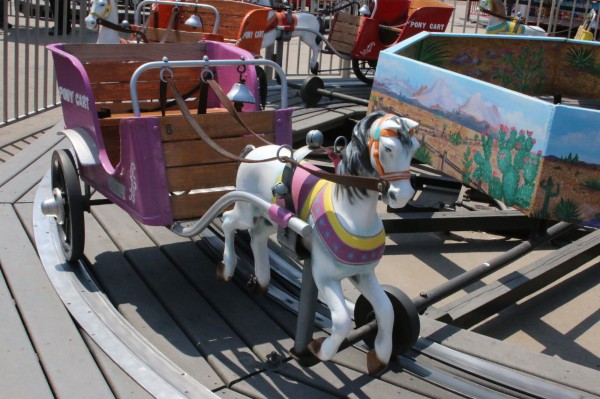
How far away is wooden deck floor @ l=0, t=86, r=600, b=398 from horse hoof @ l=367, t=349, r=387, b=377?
0.12 meters

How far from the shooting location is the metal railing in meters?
7.20

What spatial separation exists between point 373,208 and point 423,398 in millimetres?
827

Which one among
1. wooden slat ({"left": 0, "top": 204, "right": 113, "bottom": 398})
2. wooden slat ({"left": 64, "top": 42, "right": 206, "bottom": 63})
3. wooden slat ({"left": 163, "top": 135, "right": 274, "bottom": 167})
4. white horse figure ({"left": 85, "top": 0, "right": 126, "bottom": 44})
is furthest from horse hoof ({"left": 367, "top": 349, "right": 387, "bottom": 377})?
white horse figure ({"left": 85, "top": 0, "right": 126, "bottom": 44})

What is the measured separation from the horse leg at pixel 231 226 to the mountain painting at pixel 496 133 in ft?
4.97

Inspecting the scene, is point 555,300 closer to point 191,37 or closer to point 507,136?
point 507,136

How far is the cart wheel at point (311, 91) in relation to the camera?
7574 millimetres

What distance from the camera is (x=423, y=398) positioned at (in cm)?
300

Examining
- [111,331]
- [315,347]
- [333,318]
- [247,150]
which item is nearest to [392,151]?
[333,318]

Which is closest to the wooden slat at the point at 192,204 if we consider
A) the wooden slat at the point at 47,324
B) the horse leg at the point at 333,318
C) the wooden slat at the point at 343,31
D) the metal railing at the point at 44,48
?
the wooden slat at the point at 47,324

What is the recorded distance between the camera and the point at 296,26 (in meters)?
8.57

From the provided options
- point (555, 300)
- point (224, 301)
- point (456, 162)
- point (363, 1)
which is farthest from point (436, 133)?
point (363, 1)

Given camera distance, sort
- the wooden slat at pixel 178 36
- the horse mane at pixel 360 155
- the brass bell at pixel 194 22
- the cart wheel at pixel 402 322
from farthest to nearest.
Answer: the brass bell at pixel 194 22, the wooden slat at pixel 178 36, the cart wheel at pixel 402 322, the horse mane at pixel 360 155

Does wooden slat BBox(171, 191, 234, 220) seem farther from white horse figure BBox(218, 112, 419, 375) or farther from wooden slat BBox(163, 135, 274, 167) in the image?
white horse figure BBox(218, 112, 419, 375)

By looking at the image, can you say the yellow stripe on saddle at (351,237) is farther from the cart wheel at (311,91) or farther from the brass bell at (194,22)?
the cart wheel at (311,91)
